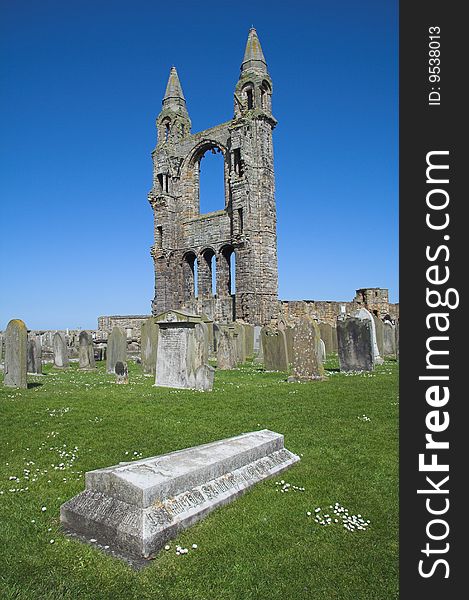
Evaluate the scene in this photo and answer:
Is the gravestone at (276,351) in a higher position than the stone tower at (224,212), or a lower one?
lower

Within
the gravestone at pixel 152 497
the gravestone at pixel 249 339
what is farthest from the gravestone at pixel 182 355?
the gravestone at pixel 249 339

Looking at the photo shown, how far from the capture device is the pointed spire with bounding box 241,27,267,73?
95.4ft

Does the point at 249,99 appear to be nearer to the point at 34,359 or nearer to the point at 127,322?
the point at 127,322

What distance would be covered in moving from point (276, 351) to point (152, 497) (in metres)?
10.8

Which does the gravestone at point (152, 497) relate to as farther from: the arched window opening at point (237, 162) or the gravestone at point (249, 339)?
the arched window opening at point (237, 162)

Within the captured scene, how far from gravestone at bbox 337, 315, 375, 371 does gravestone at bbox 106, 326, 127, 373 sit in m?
6.16

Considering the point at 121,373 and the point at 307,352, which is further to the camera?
the point at 121,373

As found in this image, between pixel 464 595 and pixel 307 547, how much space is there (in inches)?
53.2

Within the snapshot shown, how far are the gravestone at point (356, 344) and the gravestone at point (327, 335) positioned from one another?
8683 millimetres

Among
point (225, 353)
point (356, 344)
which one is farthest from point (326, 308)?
point (356, 344)

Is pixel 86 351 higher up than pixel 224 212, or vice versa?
pixel 224 212

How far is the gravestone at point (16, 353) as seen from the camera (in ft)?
33.6

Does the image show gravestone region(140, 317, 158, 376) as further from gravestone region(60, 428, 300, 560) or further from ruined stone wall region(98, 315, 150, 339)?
ruined stone wall region(98, 315, 150, 339)

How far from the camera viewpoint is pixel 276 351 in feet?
45.1
